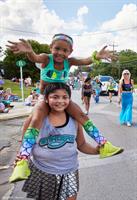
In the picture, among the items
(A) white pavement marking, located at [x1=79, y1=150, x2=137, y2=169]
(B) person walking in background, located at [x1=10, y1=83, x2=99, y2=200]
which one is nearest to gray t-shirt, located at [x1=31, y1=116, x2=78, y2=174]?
(B) person walking in background, located at [x1=10, y1=83, x2=99, y2=200]

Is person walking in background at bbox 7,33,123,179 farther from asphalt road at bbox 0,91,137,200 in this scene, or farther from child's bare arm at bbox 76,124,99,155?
asphalt road at bbox 0,91,137,200

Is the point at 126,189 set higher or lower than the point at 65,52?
lower

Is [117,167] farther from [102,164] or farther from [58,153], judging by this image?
[58,153]

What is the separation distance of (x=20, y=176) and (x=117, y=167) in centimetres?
348

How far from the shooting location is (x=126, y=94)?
1129 cm

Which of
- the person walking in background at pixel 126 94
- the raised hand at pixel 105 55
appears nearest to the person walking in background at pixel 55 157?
the raised hand at pixel 105 55

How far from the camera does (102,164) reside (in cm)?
635

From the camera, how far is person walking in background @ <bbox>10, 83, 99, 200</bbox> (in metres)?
3.06

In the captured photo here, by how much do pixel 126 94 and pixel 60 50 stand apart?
7.94m

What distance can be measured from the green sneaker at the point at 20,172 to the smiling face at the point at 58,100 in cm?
52

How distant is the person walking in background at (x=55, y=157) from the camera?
3.06 m

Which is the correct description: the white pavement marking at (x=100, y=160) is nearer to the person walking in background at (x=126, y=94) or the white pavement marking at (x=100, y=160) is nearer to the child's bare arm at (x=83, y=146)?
the child's bare arm at (x=83, y=146)

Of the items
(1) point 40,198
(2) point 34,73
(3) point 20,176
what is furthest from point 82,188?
(2) point 34,73

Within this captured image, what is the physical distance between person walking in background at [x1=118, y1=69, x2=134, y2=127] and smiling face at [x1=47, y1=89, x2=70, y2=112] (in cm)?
785
